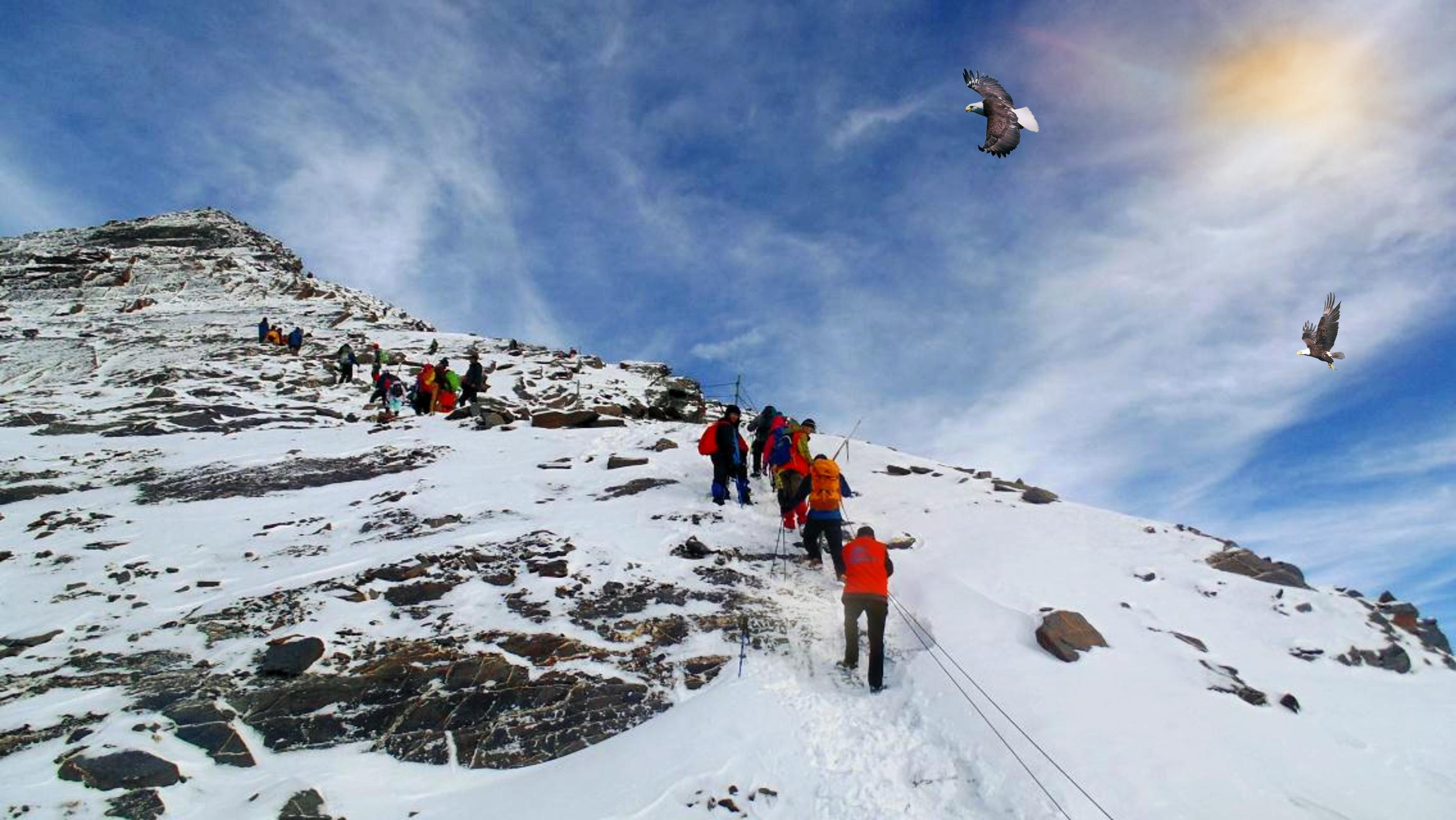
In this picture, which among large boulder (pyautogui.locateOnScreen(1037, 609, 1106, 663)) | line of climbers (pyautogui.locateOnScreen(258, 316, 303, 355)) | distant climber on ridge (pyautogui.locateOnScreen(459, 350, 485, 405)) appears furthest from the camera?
line of climbers (pyautogui.locateOnScreen(258, 316, 303, 355))

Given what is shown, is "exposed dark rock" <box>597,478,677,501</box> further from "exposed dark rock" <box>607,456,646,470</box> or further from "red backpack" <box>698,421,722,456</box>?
"red backpack" <box>698,421,722,456</box>

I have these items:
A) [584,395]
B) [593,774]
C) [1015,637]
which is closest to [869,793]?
[593,774]

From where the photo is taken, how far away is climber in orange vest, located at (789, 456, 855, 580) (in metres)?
10.2

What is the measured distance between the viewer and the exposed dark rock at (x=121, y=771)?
503 cm

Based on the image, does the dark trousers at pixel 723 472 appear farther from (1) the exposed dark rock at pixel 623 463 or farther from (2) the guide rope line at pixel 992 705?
(2) the guide rope line at pixel 992 705

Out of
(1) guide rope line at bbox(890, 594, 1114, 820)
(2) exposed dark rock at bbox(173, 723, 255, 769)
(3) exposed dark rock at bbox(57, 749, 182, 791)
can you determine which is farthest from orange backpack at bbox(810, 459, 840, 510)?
(3) exposed dark rock at bbox(57, 749, 182, 791)

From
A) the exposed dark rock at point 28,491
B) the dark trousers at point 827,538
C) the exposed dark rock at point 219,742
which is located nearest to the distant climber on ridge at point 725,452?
the dark trousers at point 827,538

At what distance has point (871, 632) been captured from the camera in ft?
24.2

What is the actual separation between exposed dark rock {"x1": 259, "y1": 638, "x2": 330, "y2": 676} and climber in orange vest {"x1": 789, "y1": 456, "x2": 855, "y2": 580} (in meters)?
6.61

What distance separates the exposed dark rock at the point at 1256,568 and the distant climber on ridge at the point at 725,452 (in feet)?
26.9

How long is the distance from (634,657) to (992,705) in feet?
12.5

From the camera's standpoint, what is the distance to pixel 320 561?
9.74m

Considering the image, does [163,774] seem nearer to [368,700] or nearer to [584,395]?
[368,700]

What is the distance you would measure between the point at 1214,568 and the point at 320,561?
14.0 metres
